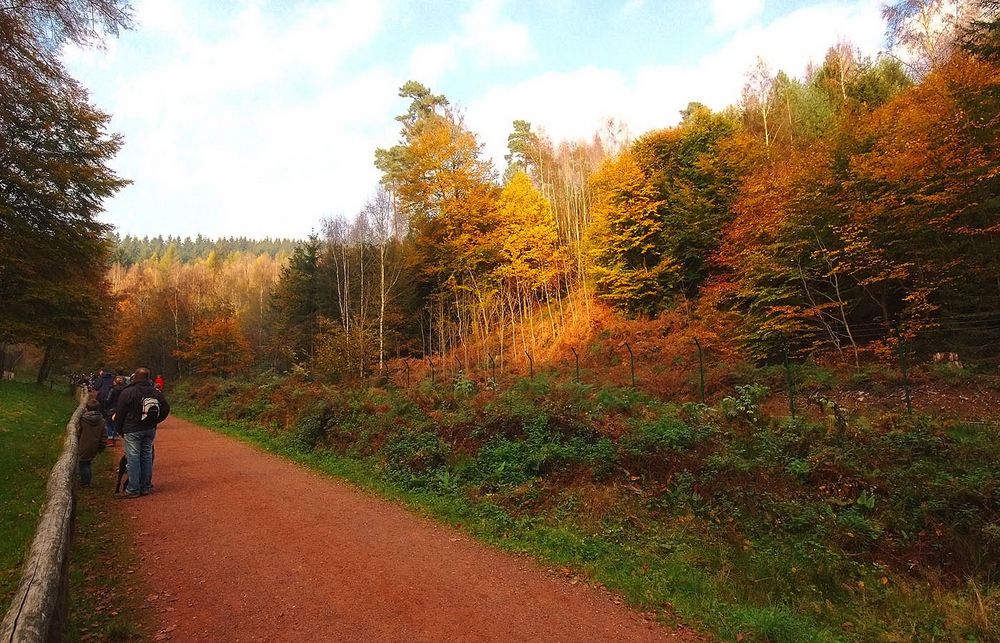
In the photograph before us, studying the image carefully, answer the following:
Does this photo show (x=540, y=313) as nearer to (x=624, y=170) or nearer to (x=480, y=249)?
(x=480, y=249)

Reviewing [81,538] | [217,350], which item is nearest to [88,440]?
[81,538]

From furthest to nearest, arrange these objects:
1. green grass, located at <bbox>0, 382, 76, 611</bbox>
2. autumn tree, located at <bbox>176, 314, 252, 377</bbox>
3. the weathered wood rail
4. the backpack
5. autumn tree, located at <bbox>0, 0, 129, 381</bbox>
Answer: autumn tree, located at <bbox>176, 314, 252, 377</bbox>
autumn tree, located at <bbox>0, 0, 129, 381</bbox>
the backpack
green grass, located at <bbox>0, 382, 76, 611</bbox>
the weathered wood rail

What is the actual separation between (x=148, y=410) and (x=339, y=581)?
15.7 ft

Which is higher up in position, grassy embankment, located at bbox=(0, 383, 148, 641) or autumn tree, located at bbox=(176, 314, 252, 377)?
autumn tree, located at bbox=(176, 314, 252, 377)

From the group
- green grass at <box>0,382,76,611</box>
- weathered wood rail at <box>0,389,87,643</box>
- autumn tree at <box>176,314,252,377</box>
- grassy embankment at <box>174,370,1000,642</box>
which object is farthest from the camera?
autumn tree at <box>176,314,252,377</box>

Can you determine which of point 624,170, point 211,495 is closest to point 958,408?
point 211,495

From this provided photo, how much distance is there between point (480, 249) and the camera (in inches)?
1080

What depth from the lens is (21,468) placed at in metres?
8.64

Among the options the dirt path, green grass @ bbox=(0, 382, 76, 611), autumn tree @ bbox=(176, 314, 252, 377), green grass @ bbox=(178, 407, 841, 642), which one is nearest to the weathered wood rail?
green grass @ bbox=(0, 382, 76, 611)

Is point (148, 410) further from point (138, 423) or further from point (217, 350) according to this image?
point (217, 350)

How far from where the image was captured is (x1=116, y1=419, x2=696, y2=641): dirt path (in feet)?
12.7

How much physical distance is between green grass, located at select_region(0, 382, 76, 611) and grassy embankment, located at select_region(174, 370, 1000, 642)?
4.16 metres

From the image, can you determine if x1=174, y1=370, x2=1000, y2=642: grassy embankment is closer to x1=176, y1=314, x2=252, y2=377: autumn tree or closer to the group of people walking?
the group of people walking

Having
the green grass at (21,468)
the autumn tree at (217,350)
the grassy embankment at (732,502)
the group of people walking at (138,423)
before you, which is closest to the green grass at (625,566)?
the grassy embankment at (732,502)
